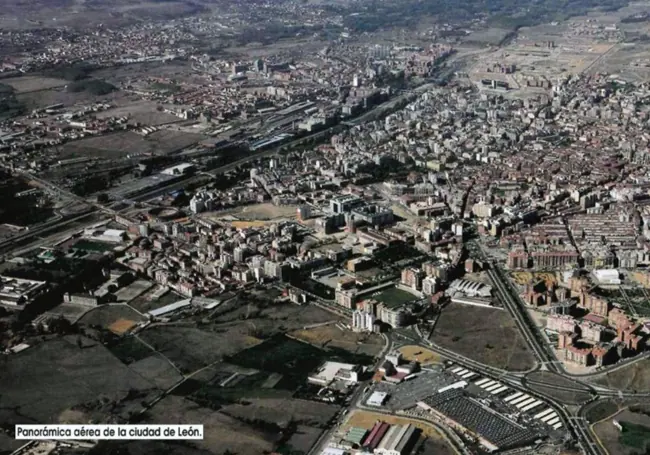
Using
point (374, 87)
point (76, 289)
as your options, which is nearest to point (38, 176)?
point (76, 289)

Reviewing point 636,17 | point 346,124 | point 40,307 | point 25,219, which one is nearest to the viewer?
point 40,307

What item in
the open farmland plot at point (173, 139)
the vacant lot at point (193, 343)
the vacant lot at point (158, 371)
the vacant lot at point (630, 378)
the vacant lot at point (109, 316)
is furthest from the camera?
the open farmland plot at point (173, 139)

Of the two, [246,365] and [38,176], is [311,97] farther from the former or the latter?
[246,365]

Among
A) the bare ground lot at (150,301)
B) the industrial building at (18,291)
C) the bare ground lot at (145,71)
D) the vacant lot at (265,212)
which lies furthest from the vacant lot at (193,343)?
the bare ground lot at (145,71)

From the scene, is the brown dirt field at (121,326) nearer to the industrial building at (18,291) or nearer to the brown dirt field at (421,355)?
the industrial building at (18,291)
